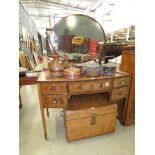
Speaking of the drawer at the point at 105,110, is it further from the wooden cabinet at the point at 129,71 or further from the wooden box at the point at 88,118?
the wooden cabinet at the point at 129,71

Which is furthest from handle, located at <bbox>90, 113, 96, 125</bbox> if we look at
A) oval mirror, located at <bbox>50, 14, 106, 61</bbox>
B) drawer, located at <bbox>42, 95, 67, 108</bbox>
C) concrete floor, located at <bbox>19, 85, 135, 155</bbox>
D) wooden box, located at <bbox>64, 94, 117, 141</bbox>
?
oval mirror, located at <bbox>50, 14, 106, 61</bbox>

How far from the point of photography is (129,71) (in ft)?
6.07

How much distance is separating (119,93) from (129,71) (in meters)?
0.32

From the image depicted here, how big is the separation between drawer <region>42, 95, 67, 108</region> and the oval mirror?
27.2 inches

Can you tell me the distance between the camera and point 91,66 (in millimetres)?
1657

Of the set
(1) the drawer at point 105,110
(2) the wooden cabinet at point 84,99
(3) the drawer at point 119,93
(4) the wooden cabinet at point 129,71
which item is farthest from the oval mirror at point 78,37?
(1) the drawer at point 105,110

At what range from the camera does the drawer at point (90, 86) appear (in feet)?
5.13

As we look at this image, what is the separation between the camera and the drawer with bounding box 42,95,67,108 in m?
1.55

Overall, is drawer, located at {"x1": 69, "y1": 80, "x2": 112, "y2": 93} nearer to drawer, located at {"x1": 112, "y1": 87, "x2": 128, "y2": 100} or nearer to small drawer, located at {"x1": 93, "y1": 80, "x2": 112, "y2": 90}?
small drawer, located at {"x1": 93, "y1": 80, "x2": 112, "y2": 90}

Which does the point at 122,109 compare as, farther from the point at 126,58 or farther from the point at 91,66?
the point at 91,66

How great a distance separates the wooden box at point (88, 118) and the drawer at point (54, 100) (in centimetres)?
11

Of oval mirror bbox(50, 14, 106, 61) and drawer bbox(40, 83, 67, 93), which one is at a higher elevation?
oval mirror bbox(50, 14, 106, 61)

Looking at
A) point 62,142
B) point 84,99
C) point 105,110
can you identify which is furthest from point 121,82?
point 62,142
